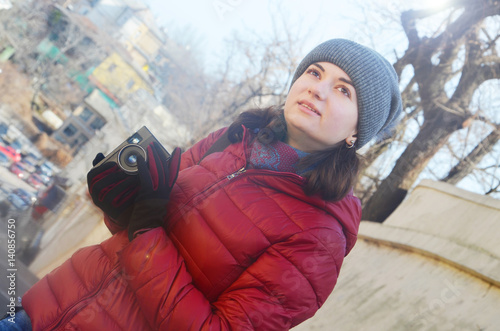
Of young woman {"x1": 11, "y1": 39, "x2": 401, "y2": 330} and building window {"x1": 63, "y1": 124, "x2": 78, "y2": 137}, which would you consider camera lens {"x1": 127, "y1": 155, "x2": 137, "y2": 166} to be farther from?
building window {"x1": 63, "y1": 124, "x2": 78, "y2": 137}

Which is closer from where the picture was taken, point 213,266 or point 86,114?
point 213,266

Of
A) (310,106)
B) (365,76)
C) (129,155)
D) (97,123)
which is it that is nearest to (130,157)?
(129,155)

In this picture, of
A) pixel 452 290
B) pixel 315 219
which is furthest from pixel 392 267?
pixel 315 219

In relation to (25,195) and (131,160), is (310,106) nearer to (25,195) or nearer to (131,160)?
(131,160)

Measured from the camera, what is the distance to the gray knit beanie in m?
1.18

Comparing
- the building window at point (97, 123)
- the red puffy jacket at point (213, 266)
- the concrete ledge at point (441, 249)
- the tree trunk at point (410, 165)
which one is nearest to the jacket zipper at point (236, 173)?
the red puffy jacket at point (213, 266)

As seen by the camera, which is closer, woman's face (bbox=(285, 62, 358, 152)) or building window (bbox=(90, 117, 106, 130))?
woman's face (bbox=(285, 62, 358, 152))

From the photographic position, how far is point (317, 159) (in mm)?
1229

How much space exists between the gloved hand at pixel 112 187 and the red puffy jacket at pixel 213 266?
125 mm

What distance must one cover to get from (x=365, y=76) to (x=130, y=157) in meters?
0.89

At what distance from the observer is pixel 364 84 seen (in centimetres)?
118

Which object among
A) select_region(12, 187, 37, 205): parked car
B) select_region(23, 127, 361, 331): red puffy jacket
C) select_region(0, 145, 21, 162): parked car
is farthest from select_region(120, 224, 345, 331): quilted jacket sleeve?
select_region(0, 145, 21, 162): parked car

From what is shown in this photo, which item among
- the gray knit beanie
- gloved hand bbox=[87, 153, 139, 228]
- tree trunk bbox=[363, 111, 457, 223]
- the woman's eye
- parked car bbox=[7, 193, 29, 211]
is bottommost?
tree trunk bbox=[363, 111, 457, 223]

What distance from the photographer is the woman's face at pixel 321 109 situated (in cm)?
114
